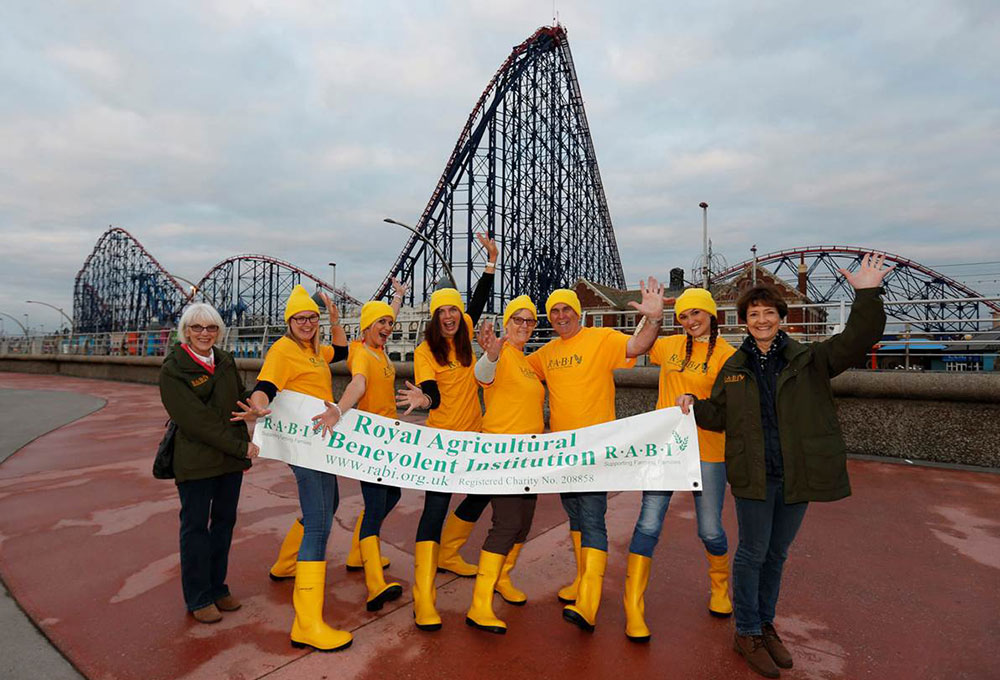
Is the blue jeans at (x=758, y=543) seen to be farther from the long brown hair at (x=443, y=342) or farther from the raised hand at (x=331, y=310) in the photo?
the raised hand at (x=331, y=310)

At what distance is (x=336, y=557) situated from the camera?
400cm

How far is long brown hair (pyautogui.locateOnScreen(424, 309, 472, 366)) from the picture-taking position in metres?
3.17

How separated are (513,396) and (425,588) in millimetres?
1190

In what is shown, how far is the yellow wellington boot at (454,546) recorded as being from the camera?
11.8 ft

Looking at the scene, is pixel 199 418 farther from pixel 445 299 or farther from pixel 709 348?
pixel 709 348

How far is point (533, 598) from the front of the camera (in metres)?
3.30

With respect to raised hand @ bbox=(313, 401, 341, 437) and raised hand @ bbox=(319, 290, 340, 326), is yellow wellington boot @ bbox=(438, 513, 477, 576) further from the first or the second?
raised hand @ bbox=(319, 290, 340, 326)

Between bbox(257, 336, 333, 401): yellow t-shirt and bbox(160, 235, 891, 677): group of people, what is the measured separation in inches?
0.4

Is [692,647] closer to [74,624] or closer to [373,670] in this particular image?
[373,670]

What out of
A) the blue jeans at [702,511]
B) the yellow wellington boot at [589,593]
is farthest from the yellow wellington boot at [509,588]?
the blue jeans at [702,511]

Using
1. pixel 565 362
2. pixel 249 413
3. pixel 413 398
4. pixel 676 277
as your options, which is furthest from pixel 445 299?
pixel 676 277

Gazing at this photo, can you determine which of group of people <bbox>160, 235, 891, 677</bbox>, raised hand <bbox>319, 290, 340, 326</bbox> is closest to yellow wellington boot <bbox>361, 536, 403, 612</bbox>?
group of people <bbox>160, 235, 891, 677</bbox>

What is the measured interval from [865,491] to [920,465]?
170 centimetres

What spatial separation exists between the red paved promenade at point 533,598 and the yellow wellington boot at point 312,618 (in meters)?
0.06
